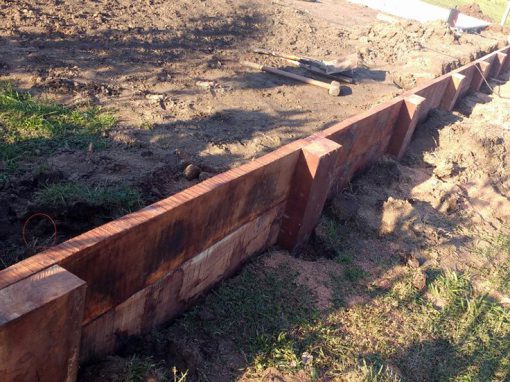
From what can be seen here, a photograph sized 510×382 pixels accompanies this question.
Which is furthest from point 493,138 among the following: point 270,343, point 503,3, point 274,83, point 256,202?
point 503,3

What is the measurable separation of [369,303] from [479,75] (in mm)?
8961

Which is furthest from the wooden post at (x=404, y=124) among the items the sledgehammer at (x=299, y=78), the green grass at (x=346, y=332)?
the green grass at (x=346, y=332)

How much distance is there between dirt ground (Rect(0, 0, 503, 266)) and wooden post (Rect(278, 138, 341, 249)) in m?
1.19

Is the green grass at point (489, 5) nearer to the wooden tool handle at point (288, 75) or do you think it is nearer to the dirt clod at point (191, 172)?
the wooden tool handle at point (288, 75)

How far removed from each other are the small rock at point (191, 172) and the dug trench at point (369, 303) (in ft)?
4.14

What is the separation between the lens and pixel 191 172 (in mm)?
5484

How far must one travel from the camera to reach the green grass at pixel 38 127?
5.29 m

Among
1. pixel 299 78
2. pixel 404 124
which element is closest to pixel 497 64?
pixel 299 78

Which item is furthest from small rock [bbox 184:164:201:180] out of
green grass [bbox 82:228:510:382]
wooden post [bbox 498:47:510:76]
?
wooden post [bbox 498:47:510:76]

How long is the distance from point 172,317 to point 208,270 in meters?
0.45

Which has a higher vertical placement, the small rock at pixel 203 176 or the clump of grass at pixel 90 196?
the small rock at pixel 203 176

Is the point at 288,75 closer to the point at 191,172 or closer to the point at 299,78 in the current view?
the point at 299,78

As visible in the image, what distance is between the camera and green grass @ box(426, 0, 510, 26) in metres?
28.8

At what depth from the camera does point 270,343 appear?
149 inches
